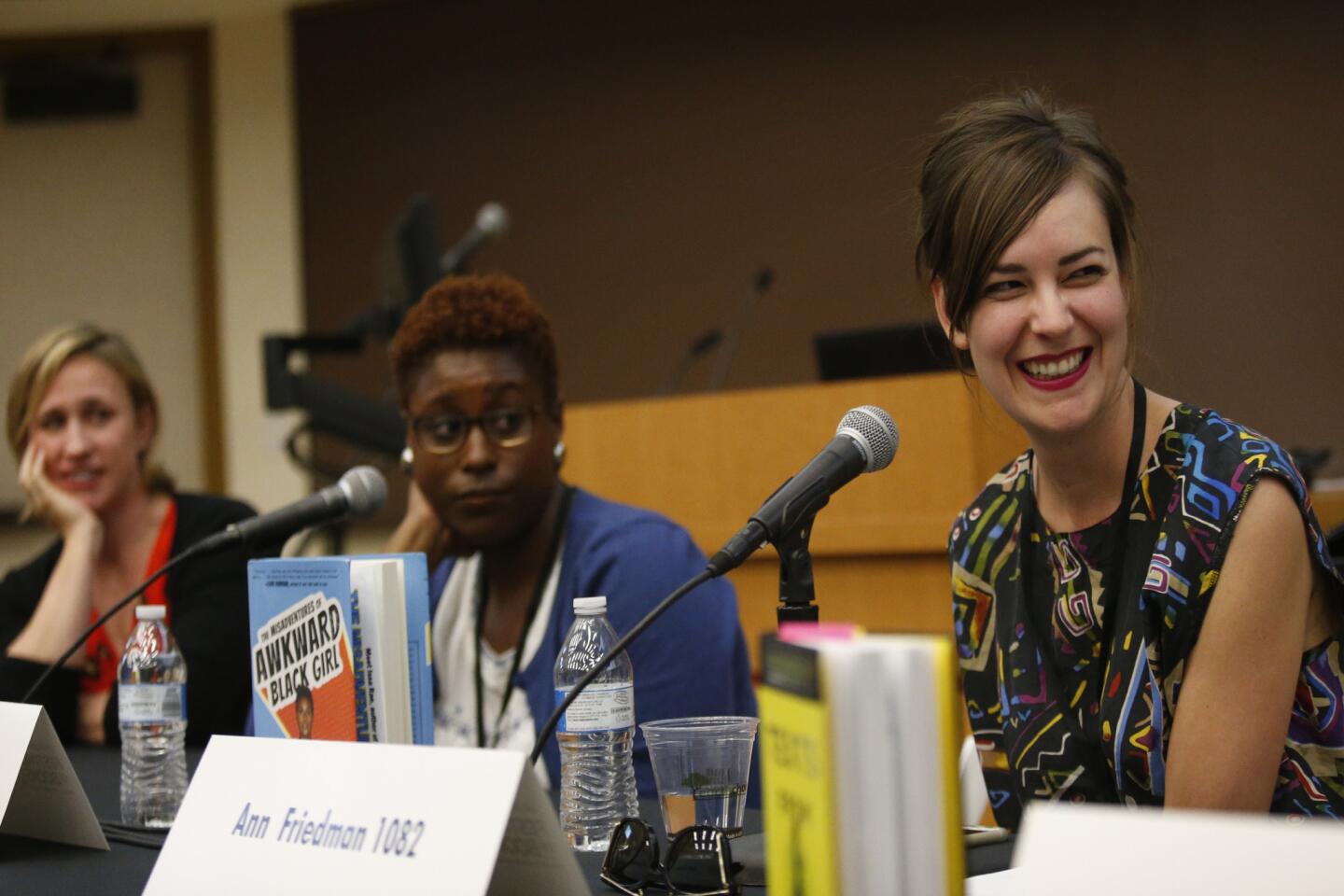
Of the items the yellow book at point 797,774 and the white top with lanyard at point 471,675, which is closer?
the yellow book at point 797,774

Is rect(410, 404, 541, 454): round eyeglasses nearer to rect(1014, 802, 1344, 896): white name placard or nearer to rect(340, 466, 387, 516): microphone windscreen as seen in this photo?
rect(340, 466, 387, 516): microphone windscreen

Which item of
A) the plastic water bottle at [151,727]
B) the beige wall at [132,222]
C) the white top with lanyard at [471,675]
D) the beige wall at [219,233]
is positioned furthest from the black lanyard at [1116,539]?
the beige wall at [132,222]

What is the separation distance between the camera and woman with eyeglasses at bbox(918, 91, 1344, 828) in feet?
4.04

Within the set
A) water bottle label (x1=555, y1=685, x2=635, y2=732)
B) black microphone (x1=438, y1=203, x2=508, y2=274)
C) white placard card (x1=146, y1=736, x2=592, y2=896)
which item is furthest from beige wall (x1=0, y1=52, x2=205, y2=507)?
white placard card (x1=146, y1=736, x2=592, y2=896)

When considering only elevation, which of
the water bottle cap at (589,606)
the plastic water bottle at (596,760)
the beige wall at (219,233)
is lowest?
the plastic water bottle at (596,760)

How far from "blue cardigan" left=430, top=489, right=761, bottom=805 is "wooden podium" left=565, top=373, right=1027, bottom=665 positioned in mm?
802

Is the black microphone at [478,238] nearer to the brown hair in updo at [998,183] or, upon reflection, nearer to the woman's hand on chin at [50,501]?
the woman's hand on chin at [50,501]

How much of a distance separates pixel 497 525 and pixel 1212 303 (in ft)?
11.6

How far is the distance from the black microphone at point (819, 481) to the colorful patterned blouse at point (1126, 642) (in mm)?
312

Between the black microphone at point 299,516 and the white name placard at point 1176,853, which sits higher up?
the black microphone at point 299,516

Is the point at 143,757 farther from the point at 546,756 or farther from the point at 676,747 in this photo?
the point at 676,747

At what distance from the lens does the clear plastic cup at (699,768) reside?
1.24m

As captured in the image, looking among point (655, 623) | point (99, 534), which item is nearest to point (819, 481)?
point (655, 623)

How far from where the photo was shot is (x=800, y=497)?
3.75ft
